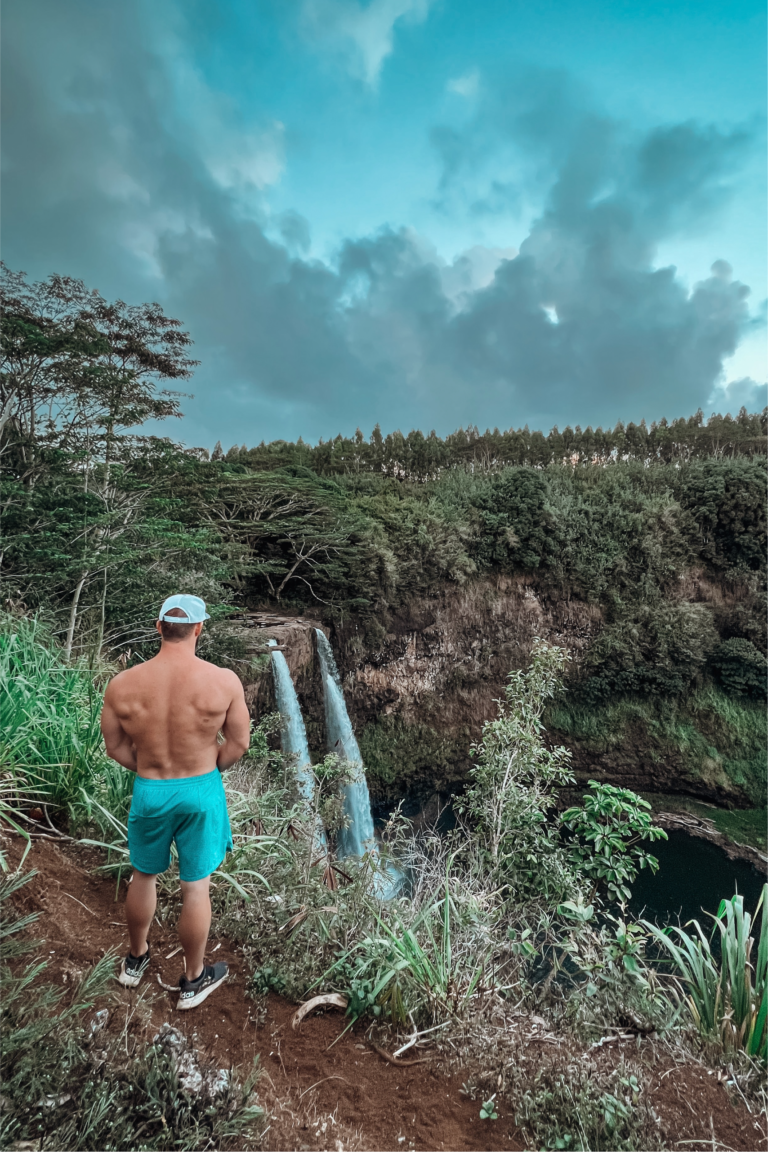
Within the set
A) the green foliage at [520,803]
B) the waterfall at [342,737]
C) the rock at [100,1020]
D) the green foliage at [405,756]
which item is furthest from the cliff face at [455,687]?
the rock at [100,1020]

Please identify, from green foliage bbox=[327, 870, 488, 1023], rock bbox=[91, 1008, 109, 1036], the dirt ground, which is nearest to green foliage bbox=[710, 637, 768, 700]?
the dirt ground

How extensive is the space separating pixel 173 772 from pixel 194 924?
526 millimetres

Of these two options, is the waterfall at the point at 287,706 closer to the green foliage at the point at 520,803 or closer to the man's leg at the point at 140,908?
the green foliage at the point at 520,803

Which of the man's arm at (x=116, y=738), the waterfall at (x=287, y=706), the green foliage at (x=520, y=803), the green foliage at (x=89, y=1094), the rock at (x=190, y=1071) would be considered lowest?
the waterfall at (x=287, y=706)

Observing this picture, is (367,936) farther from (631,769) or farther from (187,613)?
(631,769)

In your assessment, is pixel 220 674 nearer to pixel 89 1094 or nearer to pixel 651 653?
pixel 89 1094

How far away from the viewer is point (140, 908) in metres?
1.66

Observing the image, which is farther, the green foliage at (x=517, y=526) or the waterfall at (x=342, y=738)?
the green foliage at (x=517, y=526)

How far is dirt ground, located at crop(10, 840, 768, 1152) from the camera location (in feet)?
4.41

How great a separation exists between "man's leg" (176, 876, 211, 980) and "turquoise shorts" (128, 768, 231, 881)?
4 cm

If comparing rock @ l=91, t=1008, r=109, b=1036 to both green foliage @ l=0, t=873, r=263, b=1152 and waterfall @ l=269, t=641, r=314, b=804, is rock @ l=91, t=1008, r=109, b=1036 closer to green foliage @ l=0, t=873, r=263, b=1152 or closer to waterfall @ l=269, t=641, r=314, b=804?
green foliage @ l=0, t=873, r=263, b=1152

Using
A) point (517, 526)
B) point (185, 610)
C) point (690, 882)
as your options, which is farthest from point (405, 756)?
point (185, 610)

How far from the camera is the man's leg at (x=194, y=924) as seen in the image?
1.64 metres

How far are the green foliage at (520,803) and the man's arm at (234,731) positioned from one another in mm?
2261
